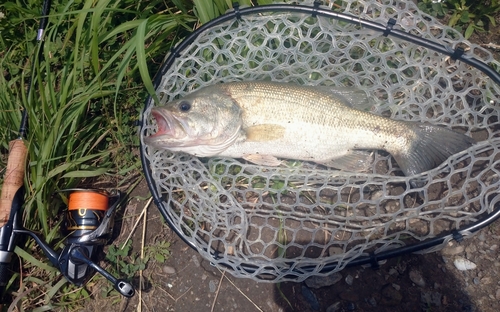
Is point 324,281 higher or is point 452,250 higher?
point 452,250

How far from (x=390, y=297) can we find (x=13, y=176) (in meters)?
3.09

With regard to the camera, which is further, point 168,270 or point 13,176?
point 168,270

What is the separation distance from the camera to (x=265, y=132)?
9.53 feet

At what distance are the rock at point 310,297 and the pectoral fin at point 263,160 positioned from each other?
3.35ft

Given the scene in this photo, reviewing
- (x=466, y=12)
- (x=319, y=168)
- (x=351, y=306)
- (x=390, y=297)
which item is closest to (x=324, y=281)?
(x=351, y=306)

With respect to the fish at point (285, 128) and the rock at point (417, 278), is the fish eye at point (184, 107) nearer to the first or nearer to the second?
the fish at point (285, 128)

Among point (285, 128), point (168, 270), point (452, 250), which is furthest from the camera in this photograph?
point (168, 270)

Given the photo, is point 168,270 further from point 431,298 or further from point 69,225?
point 431,298

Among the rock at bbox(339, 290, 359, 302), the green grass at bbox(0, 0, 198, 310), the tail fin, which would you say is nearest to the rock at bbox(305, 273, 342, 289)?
the rock at bbox(339, 290, 359, 302)

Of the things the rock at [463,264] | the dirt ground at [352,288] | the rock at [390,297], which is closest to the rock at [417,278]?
the dirt ground at [352,288]

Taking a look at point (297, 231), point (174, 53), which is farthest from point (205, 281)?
point (174, 53)

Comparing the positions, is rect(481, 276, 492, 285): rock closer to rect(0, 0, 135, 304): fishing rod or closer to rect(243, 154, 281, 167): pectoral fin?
rect(243, 154, 281, 167): pectoral fin

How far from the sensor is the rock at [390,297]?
9.70ft

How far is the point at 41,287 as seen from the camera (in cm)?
323
